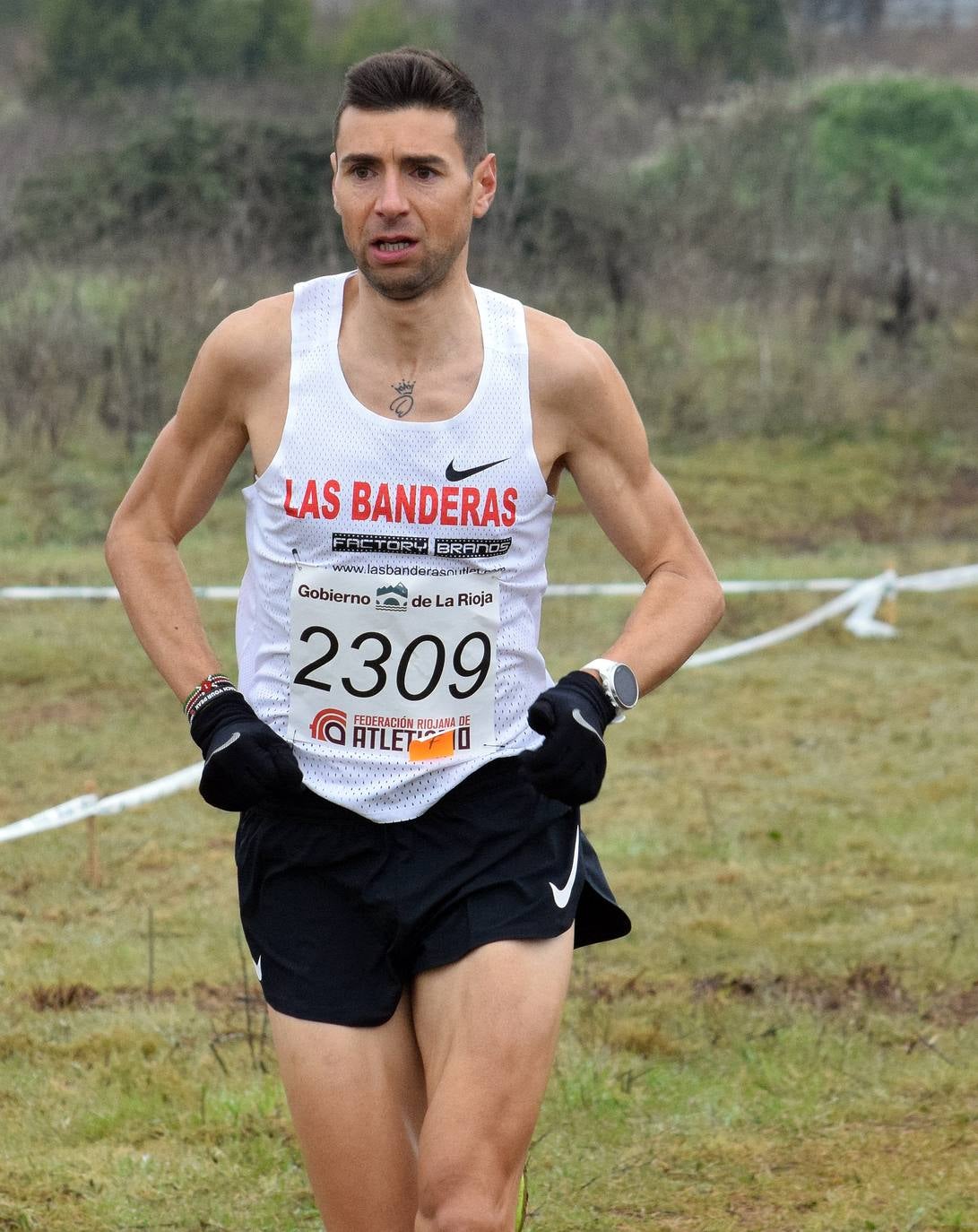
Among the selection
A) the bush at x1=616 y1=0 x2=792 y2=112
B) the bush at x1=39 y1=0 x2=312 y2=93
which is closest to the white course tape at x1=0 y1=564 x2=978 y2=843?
the bush at x1=39 y1=0 x2=312 y2=93

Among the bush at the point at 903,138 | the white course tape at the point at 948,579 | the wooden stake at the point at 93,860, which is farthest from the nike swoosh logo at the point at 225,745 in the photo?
the bush at the point at 903,138

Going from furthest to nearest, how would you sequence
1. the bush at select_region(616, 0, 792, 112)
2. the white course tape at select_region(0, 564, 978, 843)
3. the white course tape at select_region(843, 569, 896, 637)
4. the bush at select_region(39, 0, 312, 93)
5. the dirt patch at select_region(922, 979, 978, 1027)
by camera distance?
the bush at select_region(616, 0, 792, 112), the bush at select_region(39, 0, 312, 93), the white course tape at select_region(843, 569, 896, 637), the white course tape at select_region(0, 564, 978, 843), the dirt patch at select_region(922, 979, 978, 1027)

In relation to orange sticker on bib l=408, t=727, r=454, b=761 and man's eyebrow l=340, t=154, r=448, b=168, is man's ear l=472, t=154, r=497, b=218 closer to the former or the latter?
man's eyebrow l=340, t=154, r=448, b=168

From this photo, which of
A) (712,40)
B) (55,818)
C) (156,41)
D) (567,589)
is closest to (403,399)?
(55,818)

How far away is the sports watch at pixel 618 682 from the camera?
3.18m

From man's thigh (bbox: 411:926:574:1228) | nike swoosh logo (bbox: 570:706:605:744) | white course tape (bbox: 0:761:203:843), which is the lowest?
white course tape (bbox: 0:761:203:843)

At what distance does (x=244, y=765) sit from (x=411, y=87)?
45.0 inches

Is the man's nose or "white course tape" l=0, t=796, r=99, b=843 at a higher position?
the man's nose

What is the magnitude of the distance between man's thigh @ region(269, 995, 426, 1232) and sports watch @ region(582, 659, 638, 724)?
0.67 meters

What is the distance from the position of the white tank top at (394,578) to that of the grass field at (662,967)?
1.73m

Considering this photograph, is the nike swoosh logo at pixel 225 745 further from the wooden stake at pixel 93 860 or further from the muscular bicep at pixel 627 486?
the wooden stake at pixel 93 860

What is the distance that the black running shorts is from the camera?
3188mm

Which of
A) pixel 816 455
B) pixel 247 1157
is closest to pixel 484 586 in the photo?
pixel 247 1157

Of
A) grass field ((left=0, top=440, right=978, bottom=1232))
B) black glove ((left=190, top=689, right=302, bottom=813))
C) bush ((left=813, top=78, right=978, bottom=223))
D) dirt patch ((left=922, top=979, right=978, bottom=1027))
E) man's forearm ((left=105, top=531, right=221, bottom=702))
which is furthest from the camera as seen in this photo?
bush ((left=813, top=78, right=978, bottom=223))
